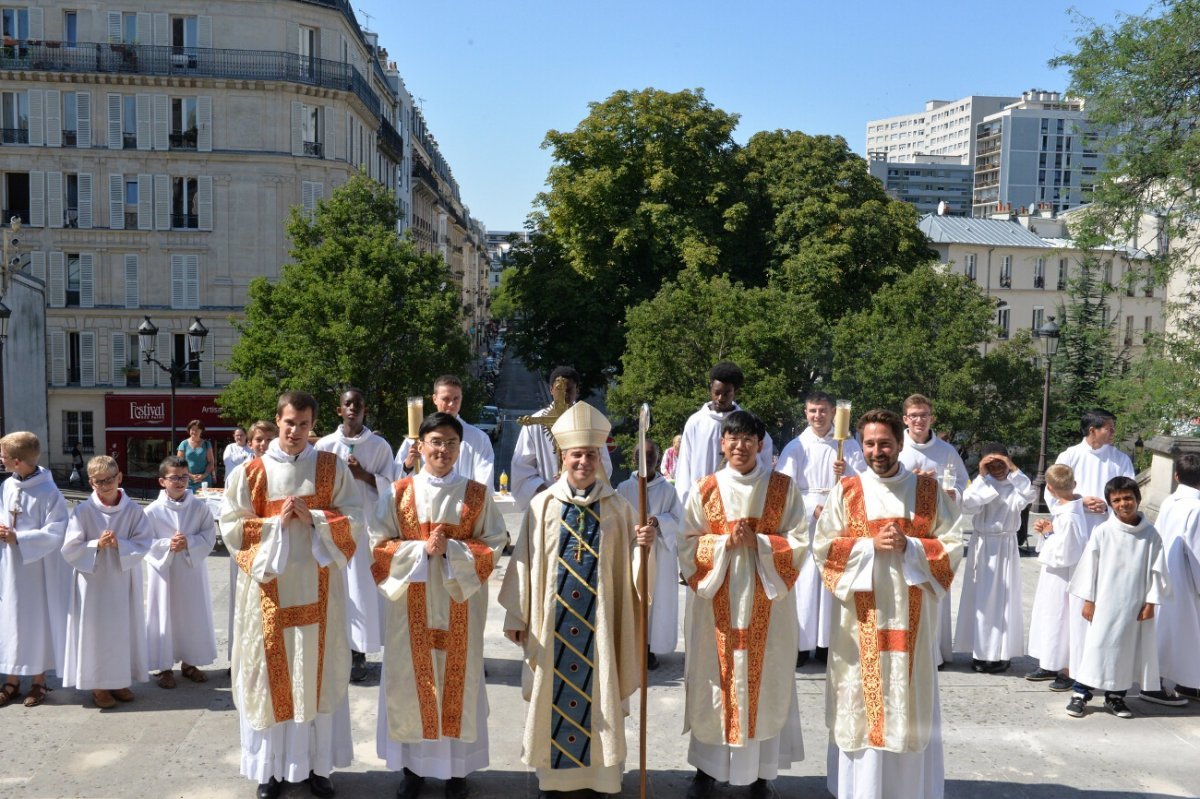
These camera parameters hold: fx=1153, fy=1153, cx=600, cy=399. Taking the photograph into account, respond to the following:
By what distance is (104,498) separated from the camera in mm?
8148

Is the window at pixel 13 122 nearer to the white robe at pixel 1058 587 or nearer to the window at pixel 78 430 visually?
the window at pixel 78 430

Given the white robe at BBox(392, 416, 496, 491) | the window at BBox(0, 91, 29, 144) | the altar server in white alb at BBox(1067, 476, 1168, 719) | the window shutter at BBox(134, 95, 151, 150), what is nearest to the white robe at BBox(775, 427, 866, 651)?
the altar server in white alb at BBox(1067, 476, 1168, 719)

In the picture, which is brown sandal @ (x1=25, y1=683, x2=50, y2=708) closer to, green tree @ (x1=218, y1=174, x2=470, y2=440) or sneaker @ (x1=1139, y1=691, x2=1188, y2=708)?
sneaker @ (x1=1139, y1=691, x2=1188, y2=708)

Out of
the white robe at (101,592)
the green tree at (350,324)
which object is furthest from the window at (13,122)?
the white robe at (101,592)

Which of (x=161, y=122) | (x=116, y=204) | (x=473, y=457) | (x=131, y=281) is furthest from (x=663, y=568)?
(x=116, y=204)

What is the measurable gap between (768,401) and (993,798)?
80.6 ft

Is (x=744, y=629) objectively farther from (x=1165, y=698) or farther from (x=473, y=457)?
(x=1165, y=698)

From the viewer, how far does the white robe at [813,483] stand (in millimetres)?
9203

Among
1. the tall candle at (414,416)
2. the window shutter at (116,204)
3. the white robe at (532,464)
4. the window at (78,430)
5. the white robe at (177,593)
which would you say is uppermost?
the window shutter at (116,204)

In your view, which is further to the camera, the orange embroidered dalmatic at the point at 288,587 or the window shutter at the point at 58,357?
the window shutter at the point at 58,357

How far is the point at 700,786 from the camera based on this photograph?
6617mm

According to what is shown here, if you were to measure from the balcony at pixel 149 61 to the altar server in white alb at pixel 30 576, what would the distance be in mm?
32150

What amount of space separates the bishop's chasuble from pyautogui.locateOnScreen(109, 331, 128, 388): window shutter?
36735 mm

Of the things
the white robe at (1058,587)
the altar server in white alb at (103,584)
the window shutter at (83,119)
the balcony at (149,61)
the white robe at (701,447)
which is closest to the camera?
the altar server in white alb at (103,584)
